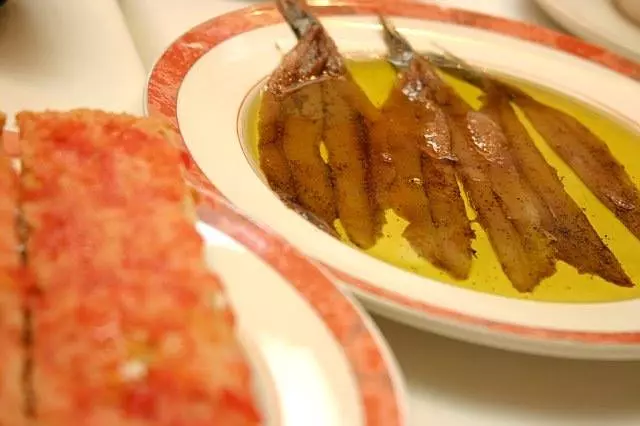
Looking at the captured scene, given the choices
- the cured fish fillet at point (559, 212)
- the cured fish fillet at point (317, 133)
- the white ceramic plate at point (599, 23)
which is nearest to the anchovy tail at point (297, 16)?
the cured fish fillet at point (317, 133)

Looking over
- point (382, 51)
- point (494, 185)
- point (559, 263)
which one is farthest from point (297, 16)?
point (559, 263)

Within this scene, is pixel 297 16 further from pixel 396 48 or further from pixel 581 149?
pixel 581 149

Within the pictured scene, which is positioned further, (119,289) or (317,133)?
(317,133)

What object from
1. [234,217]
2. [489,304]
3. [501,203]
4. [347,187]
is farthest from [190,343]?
[501,203]

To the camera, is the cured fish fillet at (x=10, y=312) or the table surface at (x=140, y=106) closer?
the cured fish fillet at (x=10, y=312)

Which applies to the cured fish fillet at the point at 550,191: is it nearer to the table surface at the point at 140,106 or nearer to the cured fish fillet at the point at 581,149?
the cured fish fillet at the point at 581,149

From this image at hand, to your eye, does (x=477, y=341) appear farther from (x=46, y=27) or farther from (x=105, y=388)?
(x=46, y=27)
